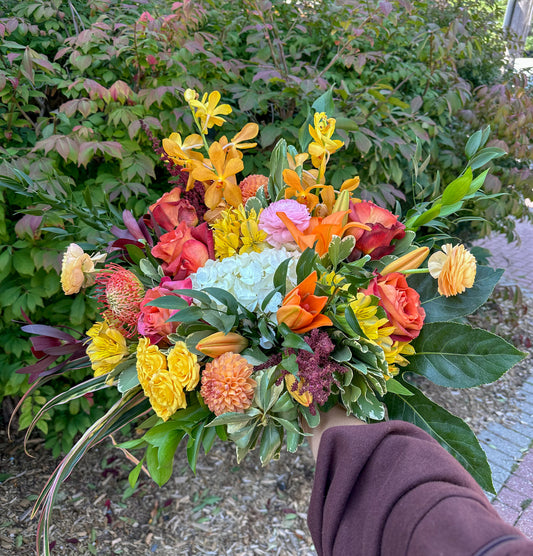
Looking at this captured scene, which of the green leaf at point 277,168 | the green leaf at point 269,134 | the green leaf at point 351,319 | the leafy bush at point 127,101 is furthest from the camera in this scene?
the green leaf at point 269,134

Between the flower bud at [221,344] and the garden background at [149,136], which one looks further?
the garden background at [149,136]

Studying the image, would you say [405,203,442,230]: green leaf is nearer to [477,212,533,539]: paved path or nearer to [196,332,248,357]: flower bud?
[196,332,248,357]: flower bud

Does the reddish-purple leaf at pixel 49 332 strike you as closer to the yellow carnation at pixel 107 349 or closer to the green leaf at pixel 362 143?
the yellow carnation at pixel 107 349

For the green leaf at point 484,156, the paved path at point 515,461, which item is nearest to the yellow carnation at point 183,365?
the green leaf at point 484,156

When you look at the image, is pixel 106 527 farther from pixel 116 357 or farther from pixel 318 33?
pixel 318 33

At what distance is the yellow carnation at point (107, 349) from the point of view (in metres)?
0.92

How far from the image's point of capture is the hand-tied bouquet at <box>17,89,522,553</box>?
0.81 m

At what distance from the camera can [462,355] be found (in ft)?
Answer: 2.89

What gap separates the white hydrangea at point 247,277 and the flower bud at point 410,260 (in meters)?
0.20

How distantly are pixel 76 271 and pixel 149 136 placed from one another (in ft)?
2.32

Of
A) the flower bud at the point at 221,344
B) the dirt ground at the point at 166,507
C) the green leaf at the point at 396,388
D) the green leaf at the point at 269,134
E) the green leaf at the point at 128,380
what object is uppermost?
the green leaf at the point at 269,134

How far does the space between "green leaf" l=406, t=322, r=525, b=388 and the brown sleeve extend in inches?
6.9

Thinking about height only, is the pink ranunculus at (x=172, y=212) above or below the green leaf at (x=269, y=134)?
above

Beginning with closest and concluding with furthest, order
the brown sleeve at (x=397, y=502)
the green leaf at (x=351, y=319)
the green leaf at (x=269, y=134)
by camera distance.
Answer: the brown sleeve at (x=397, y=502) < the green leaf at (x=351, y=319) < the green leaf at (x=269, y=134)
